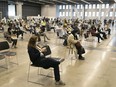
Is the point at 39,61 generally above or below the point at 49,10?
below

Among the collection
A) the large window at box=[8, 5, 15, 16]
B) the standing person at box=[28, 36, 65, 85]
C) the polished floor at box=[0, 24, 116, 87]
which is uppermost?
the large window at box=[8, 5, 15, 16]

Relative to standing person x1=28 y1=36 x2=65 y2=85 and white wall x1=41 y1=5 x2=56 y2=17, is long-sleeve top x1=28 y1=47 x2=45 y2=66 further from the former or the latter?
white wall x1=41 y1=5 x2=56 y2=17

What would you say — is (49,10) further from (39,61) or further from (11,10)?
(39,61)

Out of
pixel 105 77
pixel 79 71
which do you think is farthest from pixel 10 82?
pixel 105 77

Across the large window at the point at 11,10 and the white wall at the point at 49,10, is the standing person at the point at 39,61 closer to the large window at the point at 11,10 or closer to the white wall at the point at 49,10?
the large window at the point at 11,10

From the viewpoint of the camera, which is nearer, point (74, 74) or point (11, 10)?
point (74, 74)

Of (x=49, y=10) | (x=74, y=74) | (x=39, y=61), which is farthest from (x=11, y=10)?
(x=39, y=61)

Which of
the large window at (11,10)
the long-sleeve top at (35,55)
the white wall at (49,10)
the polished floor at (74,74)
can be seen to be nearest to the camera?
the long-sleeve top at (35,55)

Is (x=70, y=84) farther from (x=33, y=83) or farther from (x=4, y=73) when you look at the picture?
(x=4, y=73)

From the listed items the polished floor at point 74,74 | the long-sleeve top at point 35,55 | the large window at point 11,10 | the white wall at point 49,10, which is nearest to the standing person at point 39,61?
the long-sleeve top at point 35,55

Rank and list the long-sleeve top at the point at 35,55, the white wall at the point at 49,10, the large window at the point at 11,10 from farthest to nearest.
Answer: the white wall at the point at 49,10, the large window at the point at 11,10, the long-sleeve top at the point at 35,55

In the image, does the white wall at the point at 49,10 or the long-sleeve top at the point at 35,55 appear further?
the white wall at the point at 49,10

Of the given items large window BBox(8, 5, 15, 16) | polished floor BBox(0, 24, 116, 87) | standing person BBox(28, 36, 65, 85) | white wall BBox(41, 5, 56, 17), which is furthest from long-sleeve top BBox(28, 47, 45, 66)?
white wall BBox(41, 5, 56, 17)

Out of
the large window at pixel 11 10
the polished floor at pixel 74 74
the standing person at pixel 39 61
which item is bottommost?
the polished floor at pixel 74 74
